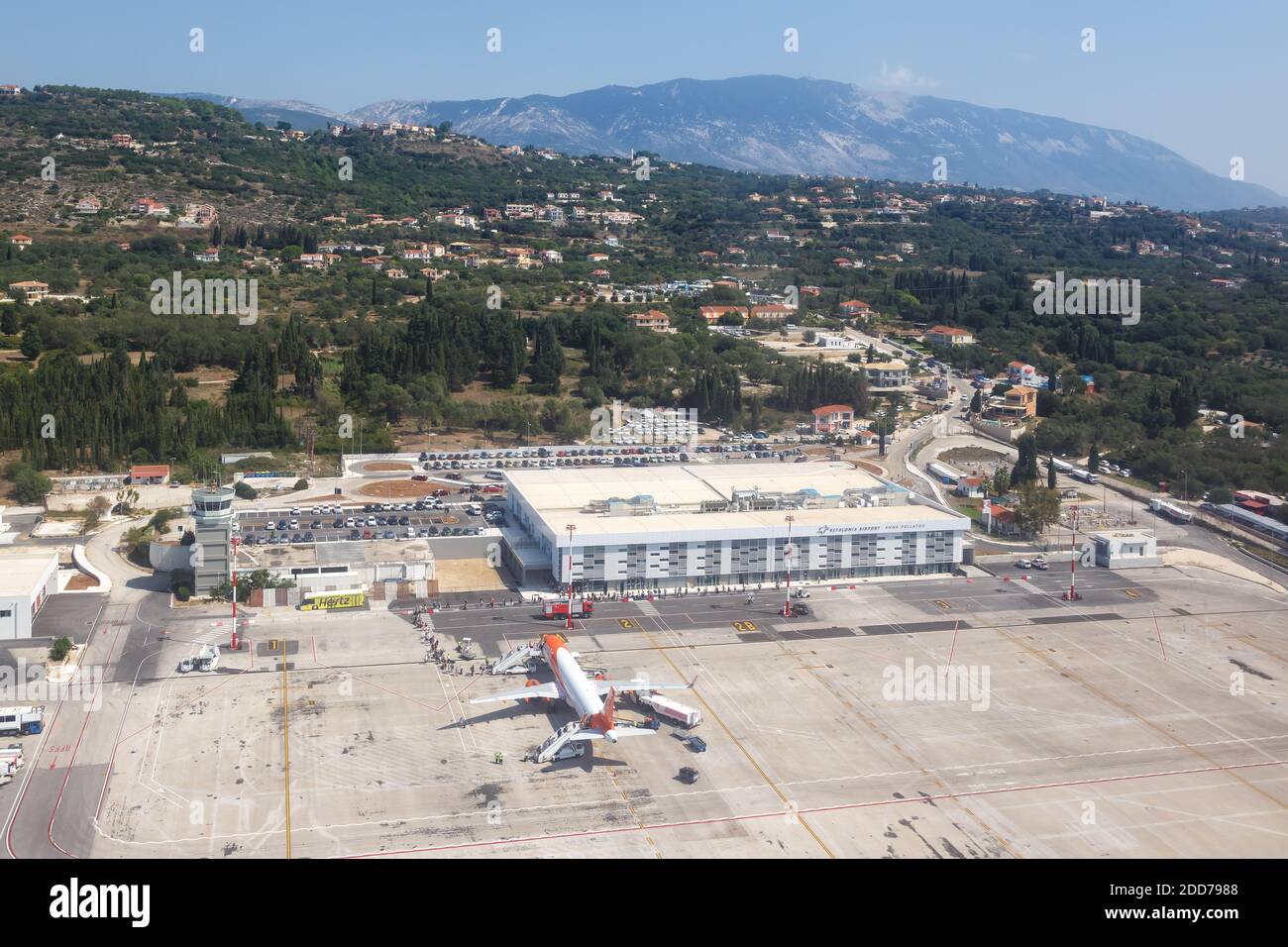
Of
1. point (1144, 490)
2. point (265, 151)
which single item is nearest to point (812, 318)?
point (1144, 490)

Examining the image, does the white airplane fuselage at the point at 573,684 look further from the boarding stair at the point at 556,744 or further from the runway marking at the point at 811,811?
the runway marking at the point at 811,811

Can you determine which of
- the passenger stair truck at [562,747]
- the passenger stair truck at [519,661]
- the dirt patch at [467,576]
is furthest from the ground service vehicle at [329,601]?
the passenger stair truck at [562,747]

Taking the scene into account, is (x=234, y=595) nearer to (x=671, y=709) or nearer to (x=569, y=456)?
(x=671, y=709)

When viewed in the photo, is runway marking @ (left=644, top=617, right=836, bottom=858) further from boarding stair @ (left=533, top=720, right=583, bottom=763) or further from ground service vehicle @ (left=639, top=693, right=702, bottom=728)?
boarding stair @ (left=533, top=720, right=583, bottom=763)

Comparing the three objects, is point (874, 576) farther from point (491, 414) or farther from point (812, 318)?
point (812, 318)
